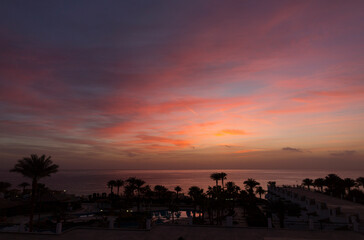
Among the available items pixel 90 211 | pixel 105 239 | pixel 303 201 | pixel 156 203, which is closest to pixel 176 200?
pixel 156 203

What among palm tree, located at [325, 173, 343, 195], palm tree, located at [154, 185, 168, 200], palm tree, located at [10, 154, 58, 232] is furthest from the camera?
palm tree, located at [154, 185, 168, 200]

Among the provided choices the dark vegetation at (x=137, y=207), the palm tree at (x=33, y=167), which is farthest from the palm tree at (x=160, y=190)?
the palm tree at (x=33, y=167)

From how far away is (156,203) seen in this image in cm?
6175

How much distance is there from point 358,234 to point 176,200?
4392cm

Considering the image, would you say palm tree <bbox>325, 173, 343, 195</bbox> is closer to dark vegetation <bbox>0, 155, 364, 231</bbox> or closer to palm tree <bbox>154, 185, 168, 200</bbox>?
dark vegetation <bbox>0, 155, 364, 231</bbox>

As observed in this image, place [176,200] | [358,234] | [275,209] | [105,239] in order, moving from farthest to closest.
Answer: [176,200], [275,209], [358,234], [105,239]

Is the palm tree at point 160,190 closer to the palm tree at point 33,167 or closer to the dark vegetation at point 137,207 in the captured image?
the dark vegetation at point 137,207

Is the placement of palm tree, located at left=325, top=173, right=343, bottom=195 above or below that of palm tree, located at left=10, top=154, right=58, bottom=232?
below

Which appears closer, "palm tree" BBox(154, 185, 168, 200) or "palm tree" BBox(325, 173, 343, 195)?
"palm tree" BBox(325, 173, 343, 195)

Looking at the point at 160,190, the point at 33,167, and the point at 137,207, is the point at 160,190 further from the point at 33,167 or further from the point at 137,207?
the point at 33,167

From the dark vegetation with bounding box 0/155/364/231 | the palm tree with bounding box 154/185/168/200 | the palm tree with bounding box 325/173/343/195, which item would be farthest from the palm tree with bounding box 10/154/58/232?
the palm tree with bounding box 325/173/343/195

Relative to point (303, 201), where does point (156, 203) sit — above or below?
below

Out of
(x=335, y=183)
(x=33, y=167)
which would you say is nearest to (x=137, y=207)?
(x=33, y=167)

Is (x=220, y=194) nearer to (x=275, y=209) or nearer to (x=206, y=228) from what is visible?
(x=275, y=209)
